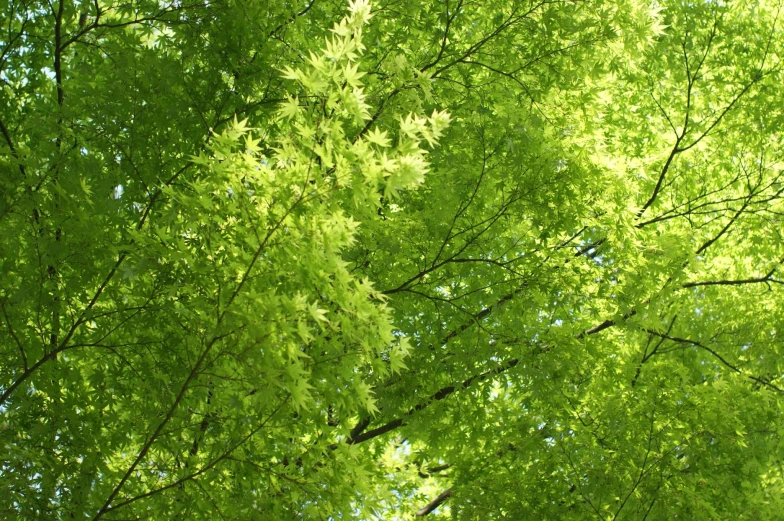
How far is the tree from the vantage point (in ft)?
10.6

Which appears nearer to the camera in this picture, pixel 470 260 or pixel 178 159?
pixel 178 159

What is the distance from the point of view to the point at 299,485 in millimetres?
3479

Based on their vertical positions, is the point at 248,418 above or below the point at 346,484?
above

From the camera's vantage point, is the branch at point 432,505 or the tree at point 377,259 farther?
the branch at point 432,505

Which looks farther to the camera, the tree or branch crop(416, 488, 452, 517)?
branch crop(416, 488, 452, 517)

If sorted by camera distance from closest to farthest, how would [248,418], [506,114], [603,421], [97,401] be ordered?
[248,418]
[97,401]
[506,114]
[603,421]

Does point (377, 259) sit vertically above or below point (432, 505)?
above

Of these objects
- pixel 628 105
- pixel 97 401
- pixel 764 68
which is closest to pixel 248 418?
pixel 97 401

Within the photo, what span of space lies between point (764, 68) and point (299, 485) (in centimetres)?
685

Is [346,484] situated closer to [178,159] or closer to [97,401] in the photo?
[97,401]

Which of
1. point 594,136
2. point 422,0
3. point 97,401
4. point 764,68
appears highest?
point 764,68

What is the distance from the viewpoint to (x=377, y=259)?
5.74 m

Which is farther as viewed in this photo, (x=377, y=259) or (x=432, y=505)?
(x=432, y=505)

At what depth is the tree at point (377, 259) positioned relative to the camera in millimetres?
3221
